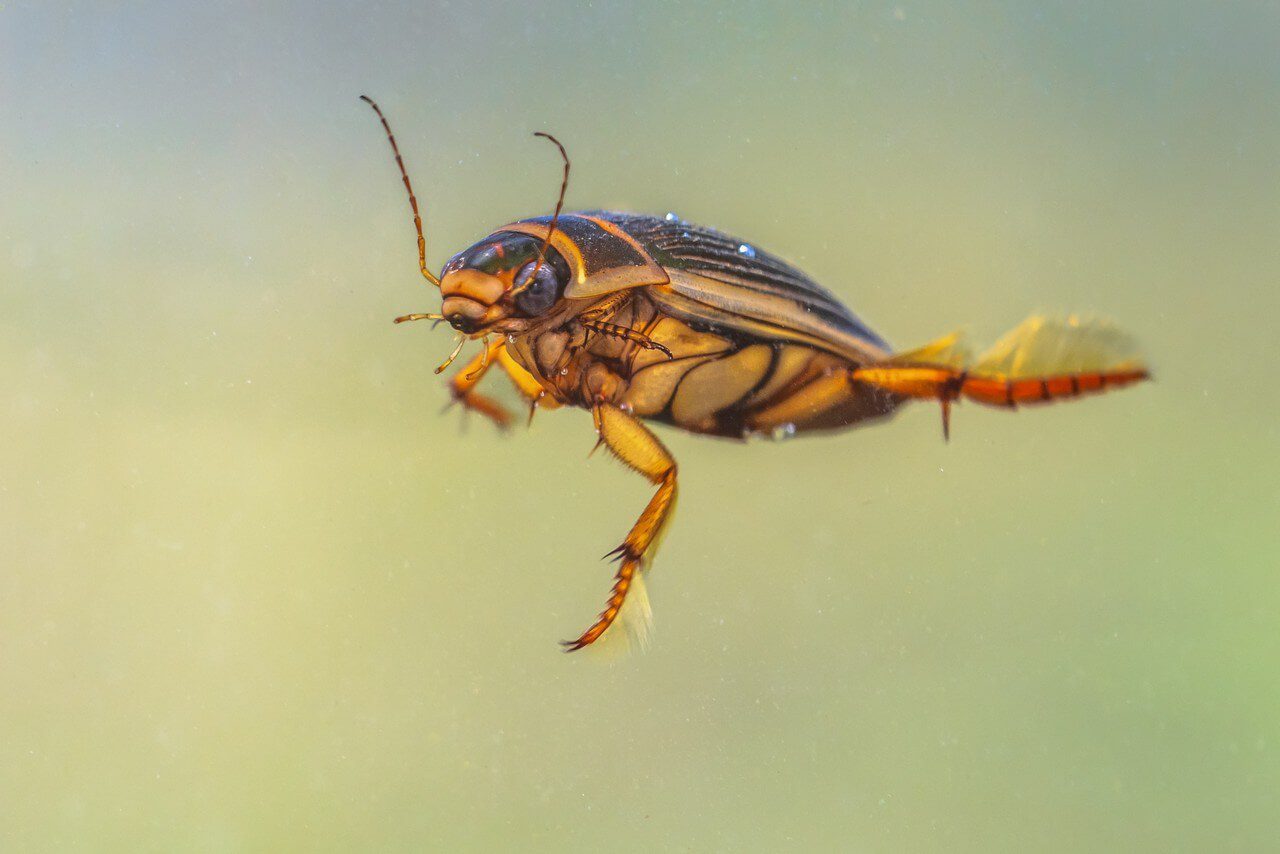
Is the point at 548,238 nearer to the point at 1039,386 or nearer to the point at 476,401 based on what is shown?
the point at 476,401

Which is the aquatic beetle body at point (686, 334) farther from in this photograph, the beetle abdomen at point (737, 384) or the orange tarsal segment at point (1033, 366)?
the orange tarsal segment at point (1033, 366)

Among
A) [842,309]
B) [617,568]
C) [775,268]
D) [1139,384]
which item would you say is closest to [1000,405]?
[1139,384]

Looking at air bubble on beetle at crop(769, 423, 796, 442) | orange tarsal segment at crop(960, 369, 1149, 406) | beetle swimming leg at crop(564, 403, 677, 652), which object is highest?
orange tarsal segment at crop(960, 369, 1149, 406)

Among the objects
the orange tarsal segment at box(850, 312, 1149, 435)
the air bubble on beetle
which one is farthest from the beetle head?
the orange tarsal segment at box(850, 312, 1149, 435)

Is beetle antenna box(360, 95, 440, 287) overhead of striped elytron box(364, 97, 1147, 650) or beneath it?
overhead

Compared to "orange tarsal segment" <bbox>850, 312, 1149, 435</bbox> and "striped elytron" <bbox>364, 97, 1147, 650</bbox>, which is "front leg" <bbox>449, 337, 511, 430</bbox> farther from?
"orange tarsal segment" <bbox>850, 312, 1149, 435</bbox>

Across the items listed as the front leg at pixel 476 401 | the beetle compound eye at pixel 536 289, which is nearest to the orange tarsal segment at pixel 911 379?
the beetle compound eye at pixel 536 289

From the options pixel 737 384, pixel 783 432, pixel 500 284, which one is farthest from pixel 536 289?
pixel 783 432
